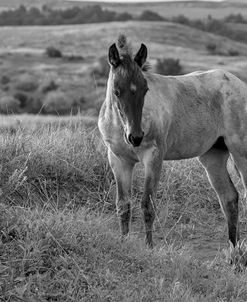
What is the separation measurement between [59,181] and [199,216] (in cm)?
172

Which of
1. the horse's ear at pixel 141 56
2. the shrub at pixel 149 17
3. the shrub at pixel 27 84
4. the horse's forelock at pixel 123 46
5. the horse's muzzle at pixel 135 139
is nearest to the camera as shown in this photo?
the horse's muzzle at pixel 135 139

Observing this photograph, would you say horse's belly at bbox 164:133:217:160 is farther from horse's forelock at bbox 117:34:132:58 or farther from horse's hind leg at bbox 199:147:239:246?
horse's forelock at bbox 117:34:132:58

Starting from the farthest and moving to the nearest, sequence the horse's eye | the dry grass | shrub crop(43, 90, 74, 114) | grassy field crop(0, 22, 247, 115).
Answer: grassy field crop(0, 22, 247, 115), shrub crop(43, 90, 74, 114), the horse's eye, the dry grass

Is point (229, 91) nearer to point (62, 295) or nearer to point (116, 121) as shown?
point (116, 121)

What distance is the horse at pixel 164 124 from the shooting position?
243 inches

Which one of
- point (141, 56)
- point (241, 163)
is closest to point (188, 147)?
point (241, 163)

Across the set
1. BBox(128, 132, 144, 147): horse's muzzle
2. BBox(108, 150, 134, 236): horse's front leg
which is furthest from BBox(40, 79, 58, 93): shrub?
BBox(128, 132, 144, 147): horse's muzzle

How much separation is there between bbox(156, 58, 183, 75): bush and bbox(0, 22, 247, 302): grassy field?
39.1 meters

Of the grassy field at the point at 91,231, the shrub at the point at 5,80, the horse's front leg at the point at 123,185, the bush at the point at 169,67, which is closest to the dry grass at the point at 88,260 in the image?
the grassy field at the point at 91,231

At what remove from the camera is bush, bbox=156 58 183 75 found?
51906mm

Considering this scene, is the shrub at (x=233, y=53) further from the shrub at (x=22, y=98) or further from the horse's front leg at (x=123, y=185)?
the horse's front leg at (x=123, y=185)

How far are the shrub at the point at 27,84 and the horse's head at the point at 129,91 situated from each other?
43057 millimetres

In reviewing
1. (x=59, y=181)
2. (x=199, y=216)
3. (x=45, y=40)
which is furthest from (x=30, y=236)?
(x=45, y=40)

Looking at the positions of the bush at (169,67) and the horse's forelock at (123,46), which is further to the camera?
the bush at (169,67)
